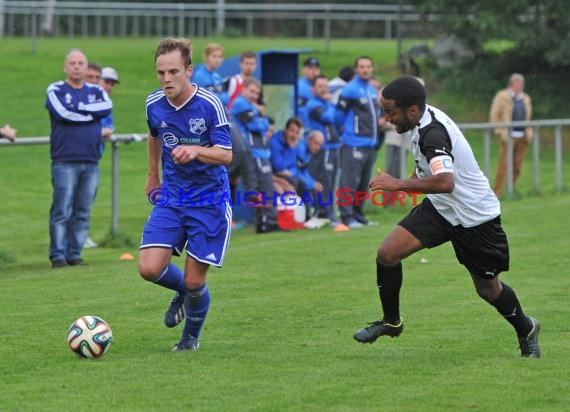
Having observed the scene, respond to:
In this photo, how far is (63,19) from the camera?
41.2 m

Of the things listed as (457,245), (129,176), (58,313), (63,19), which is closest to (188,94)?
(457,245)

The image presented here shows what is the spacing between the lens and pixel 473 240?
8203mm

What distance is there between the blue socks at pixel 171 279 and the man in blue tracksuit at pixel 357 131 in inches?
341

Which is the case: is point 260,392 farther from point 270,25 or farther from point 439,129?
point 270,25

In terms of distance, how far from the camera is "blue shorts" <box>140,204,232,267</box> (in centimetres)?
846

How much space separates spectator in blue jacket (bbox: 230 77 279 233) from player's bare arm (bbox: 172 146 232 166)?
804 centimetres

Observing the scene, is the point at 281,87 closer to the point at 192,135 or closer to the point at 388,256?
the point at 192,135

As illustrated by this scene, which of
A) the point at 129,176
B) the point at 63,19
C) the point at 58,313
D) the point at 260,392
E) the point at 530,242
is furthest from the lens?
the point at 63,19

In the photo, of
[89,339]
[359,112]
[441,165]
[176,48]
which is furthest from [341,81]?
[441,165]

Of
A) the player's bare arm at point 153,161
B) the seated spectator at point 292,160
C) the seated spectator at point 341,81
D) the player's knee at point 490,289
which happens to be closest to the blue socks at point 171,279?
the player's bare arm at point 153,161

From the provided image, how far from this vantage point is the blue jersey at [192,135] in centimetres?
846

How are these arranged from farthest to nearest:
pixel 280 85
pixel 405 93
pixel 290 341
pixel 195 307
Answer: pixel 280 85 < pixel 290 341 < pixel 195 307 < pixel 405 93

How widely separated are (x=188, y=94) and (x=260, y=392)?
2.16 metres

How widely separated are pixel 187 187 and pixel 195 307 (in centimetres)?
79
